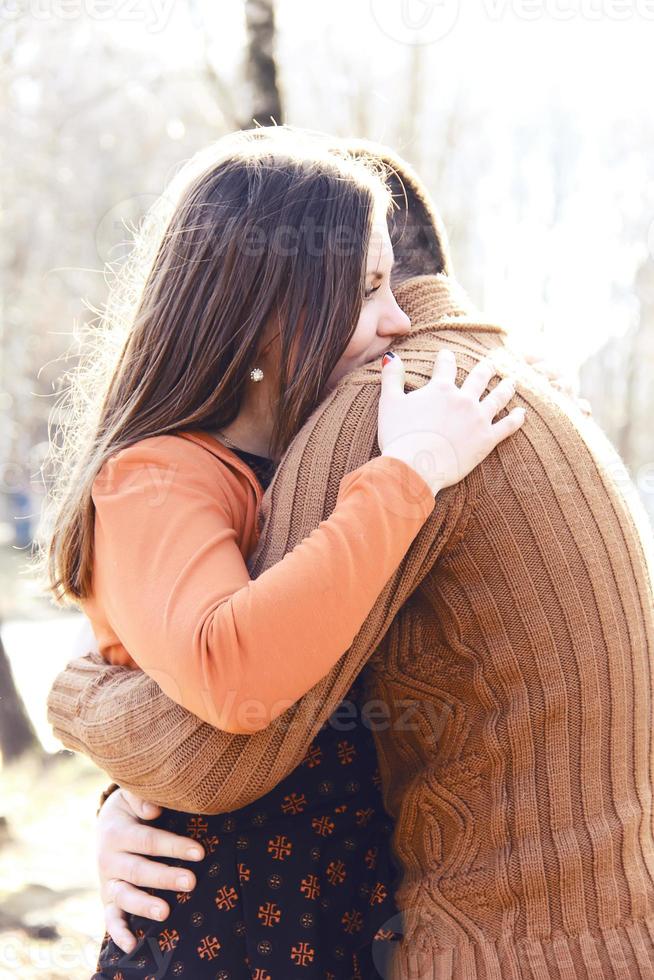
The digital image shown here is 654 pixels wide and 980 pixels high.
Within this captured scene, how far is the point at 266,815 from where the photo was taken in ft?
5.09

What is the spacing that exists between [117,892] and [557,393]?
1.11m

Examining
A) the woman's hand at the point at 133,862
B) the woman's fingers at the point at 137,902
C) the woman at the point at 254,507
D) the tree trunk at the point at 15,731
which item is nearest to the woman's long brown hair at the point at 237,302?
the woman at the point at 254,507

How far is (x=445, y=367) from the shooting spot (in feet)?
4.98

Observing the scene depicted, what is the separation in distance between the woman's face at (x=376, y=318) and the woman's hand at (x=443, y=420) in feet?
0.45

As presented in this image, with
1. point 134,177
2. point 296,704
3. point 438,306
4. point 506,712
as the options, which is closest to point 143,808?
point 296,704

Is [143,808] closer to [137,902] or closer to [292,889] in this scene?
[137,902]

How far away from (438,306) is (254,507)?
0.49 meters

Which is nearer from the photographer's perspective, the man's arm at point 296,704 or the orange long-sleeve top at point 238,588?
the orange long-sleeve top at point 238,588

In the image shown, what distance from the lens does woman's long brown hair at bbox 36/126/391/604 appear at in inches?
63.5

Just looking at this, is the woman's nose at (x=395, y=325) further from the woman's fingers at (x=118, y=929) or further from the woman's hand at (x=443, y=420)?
the woman's fingers at (x=118, y=929)

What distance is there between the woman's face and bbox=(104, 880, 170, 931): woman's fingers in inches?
35.0

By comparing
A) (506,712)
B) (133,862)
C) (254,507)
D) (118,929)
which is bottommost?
(118,929)

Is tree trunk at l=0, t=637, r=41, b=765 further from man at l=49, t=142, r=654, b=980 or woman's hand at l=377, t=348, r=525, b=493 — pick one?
woman's hand at l=377, t=348, r=525, b=493

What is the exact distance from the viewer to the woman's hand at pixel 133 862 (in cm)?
158
